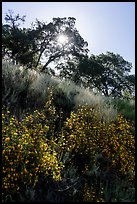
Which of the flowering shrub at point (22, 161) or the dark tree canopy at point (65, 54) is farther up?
the dark tree canopy at point (65, 54)

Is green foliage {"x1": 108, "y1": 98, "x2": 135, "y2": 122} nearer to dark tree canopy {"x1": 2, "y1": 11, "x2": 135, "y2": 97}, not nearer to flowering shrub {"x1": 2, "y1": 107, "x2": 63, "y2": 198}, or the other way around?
flowering shrub {"x1": 2, "y1": 107, "x2": 63, "y2": 198}

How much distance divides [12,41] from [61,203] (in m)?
28.6

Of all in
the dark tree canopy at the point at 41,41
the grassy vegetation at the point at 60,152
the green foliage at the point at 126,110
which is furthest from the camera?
the dark tree canopy at the point at 41,41

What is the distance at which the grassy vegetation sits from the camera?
503cm

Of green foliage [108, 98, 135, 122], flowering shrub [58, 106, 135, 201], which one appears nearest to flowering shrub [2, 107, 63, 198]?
flowering shrub [58, 106, 135, 201]

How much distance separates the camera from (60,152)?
6.47 metres

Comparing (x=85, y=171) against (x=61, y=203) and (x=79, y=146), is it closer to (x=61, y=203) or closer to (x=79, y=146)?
(x=79, y=146)

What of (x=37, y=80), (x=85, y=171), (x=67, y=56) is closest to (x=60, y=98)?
(x=37, y=80)

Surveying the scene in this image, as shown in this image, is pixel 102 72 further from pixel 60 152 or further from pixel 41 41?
pixel 60 152

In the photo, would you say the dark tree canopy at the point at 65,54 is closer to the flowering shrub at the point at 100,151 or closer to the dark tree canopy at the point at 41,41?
the dark tree canopy at the point at 41,41

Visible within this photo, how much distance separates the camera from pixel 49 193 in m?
5.22

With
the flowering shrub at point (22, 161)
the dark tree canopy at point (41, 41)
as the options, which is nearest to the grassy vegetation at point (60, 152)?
the flowering shrub at point (22, 161)

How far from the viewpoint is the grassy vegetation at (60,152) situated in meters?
5.03

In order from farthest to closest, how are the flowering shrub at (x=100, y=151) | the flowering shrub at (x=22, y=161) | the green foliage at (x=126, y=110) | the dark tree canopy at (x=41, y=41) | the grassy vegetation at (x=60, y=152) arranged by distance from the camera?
the dark tree canopy at (x=41, y=41)
the green foliage at (x=126, y=110)
the flowering shrub at (x=100, y=151)
the grassy vegetation at (x=60, y=152)
the flowering shrub at (x=22, y=161)
